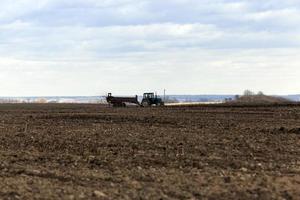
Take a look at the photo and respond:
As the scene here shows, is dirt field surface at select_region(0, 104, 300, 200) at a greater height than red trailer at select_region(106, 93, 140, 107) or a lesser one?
lesser

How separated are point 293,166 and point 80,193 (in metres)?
5.25

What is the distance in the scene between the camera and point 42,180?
1173cm

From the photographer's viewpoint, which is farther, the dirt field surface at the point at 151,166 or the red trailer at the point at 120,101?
the red trailer at the point at 120,101

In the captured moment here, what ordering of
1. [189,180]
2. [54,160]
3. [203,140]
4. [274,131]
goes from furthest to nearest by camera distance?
[274,131]
[203,140]
[54,160]
[189,180]

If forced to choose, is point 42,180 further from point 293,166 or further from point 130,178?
point 293,166

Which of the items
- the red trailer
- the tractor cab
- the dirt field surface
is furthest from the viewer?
the tractor cab

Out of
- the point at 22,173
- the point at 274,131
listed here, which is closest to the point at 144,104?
the point at 274,131

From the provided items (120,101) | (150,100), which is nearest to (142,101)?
(150,100)

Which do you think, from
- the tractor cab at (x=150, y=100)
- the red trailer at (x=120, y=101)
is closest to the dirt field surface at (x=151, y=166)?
the red trailer at (x=120, y=101)

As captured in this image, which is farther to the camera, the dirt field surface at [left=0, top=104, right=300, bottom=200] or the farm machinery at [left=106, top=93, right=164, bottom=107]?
the farm machinery at [left=106, top=93, right=164, bottom=107]

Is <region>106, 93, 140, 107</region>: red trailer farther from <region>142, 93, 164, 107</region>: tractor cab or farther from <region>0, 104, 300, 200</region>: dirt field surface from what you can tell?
<region>0, 104, 300, 200</region>: dirt field surface

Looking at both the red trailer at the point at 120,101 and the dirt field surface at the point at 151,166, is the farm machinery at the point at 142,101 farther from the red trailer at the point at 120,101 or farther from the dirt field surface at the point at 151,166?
the dirt field surface at the point at 151,166

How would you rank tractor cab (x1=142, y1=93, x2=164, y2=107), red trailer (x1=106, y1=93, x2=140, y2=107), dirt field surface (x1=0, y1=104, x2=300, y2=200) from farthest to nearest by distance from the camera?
tractor cab (x1=142, y1=93, x2=164, y2=107)
red trailer (x1=106, y1=93, x2=140, y2=107)
dirt field surface (x1=0, y1=104, x2=300, y2=200)

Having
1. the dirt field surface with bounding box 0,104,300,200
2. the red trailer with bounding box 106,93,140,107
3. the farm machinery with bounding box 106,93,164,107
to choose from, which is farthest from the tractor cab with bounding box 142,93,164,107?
the dirt field surface with bounding box 0,104,300,200
